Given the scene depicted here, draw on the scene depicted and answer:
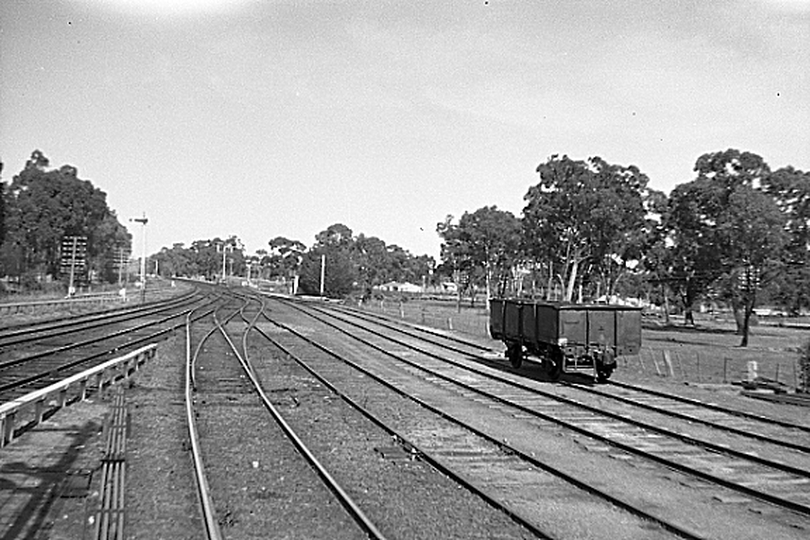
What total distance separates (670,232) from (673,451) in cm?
5086

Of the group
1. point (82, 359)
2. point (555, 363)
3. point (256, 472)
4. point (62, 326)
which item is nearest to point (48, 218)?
point (62, 326)

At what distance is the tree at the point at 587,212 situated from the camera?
6494cm

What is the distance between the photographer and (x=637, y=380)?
1053 inches

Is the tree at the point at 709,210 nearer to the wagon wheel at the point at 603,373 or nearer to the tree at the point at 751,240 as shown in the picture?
the tree at the point at 751,240

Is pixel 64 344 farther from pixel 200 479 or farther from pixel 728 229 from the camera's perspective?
pixel 728 229

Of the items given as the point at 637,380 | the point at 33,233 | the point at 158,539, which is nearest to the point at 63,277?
the point at 33,233

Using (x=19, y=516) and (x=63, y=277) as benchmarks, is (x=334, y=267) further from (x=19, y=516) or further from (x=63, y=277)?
(x=19, y=516)

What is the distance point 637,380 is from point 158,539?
21.1 m

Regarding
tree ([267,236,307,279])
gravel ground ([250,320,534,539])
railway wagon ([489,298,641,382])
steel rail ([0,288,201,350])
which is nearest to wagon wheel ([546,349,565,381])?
railway wagon ([489,298,641,382])

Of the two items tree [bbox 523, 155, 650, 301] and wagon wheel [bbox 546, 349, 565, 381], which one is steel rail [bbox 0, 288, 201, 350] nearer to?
wagon wheel [bbox 546, 349, 565, 381]

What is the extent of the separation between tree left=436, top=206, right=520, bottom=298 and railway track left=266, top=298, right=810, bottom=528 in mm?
65910

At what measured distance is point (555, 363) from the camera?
24.4 metres

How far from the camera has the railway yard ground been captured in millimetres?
9102

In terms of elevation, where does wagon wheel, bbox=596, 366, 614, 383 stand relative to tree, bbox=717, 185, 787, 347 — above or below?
below
